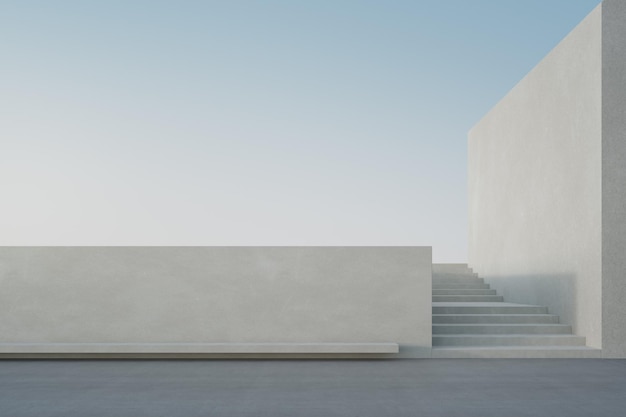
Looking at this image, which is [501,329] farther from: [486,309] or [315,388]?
[315,388]

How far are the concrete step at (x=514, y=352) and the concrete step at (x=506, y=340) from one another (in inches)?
10.4

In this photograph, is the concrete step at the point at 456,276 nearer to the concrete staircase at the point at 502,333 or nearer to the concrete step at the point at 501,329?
the concrete staircase at the point at 502,333

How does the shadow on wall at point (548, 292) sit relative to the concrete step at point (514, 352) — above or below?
above

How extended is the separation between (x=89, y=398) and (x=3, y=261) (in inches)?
126

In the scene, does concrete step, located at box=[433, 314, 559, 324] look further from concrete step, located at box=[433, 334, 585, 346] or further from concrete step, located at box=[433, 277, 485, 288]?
concrete step, located at box=[433, 277, 485, 288]

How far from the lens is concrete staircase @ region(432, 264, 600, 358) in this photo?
7.56 meters

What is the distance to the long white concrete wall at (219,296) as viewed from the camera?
7.43 meters

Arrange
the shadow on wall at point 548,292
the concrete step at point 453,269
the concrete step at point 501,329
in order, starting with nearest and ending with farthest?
the concrete step at point 501,329, the shadow on wall at point 548,292, the concrete step at point 453,269

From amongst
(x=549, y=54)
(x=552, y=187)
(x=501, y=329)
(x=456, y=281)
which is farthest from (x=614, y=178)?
(x=456, y=281)

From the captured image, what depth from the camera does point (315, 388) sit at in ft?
18.0

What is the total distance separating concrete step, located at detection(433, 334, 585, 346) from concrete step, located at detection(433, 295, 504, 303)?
6.58 ft

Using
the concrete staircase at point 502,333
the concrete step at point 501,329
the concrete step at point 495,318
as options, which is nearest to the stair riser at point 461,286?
the concrete staircase at point 502,333

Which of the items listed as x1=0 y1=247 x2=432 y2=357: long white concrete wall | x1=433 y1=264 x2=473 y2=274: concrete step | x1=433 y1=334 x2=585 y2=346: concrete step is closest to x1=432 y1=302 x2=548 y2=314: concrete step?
x1=433 y1=334 x2=585 y2=346: concrete step

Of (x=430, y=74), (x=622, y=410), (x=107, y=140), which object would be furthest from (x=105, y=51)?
(x=622, y=410)
